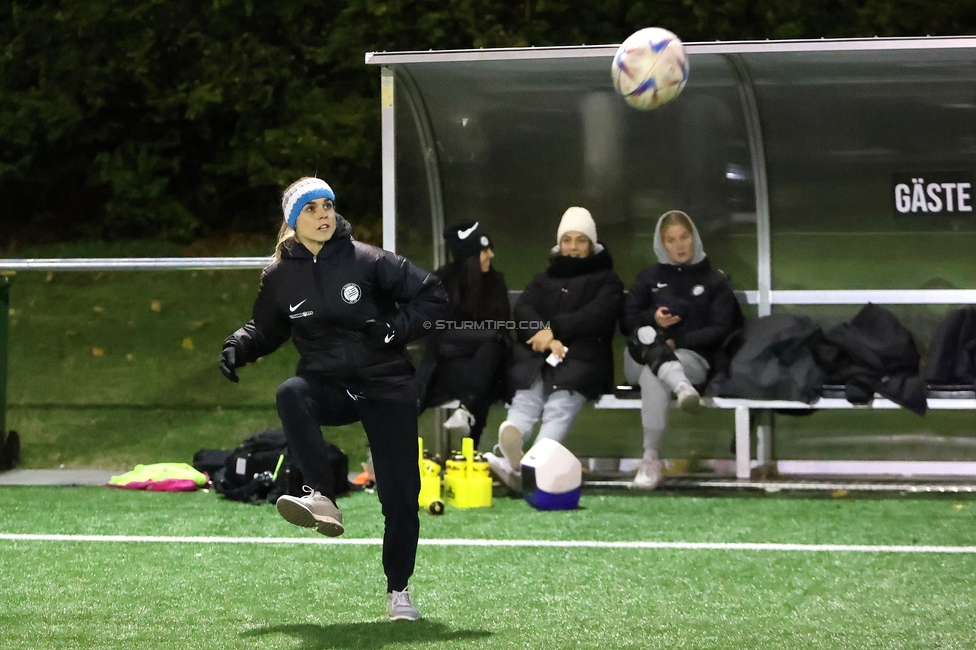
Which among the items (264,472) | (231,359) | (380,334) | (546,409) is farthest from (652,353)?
(231,359)

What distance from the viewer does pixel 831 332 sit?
27.6 ft

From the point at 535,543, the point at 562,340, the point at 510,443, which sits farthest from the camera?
the point at 562,340

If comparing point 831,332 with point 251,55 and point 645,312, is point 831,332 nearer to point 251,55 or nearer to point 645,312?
point 645,312

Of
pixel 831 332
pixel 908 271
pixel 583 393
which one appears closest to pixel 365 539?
pixel 583 393

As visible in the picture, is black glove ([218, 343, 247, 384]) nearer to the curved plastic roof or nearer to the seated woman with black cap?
the seated woman with black cap

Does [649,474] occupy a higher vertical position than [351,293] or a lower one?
lower

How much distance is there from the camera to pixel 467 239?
28.9 ft


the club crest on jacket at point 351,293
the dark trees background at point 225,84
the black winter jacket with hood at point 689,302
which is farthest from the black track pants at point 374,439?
the dark trees background at point 225,84

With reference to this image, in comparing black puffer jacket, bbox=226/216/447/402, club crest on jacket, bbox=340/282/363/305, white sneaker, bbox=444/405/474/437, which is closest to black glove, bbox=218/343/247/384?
black puffer jacket, bbox=226/216/447/402

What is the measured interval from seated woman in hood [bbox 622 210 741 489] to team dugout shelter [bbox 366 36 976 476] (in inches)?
21.6

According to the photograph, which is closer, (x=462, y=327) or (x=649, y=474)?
(x=649, y=474)

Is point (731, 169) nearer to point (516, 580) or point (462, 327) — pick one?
point (462, 327)

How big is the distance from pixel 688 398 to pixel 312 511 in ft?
11.3

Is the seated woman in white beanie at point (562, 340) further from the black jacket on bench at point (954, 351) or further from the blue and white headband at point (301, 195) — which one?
the blue and white headband at point (301, 195)
